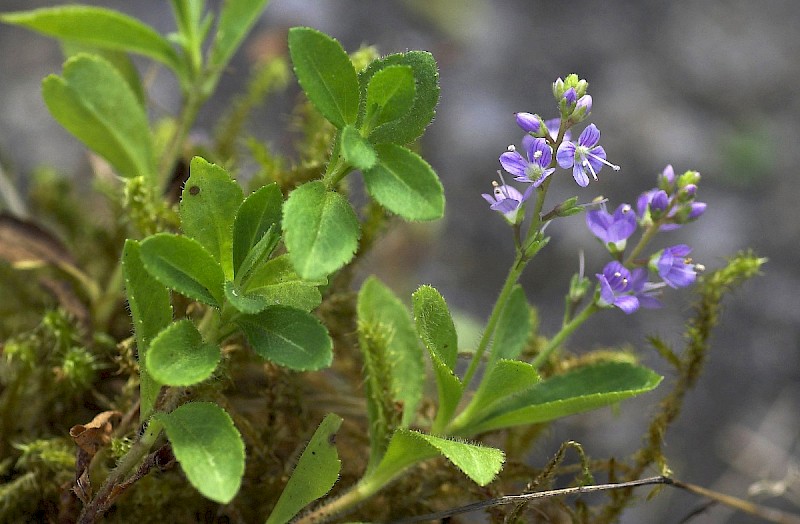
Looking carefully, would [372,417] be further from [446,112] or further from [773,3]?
[773,3]

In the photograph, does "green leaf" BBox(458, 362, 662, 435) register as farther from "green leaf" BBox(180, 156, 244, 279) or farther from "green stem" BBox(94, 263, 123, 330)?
"green stem" BBox(94, 263, 123, 330)

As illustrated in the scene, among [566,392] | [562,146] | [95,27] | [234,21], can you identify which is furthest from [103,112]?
[566,392]

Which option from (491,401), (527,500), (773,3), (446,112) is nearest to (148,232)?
(491,401)

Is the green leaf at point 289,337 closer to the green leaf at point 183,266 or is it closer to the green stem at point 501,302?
the green leaf at point 183,266

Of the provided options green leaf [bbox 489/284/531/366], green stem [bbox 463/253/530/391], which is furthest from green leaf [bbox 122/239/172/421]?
green leaf [bbox 489/284/531/366]

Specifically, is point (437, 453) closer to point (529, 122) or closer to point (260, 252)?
point (260, 252)
